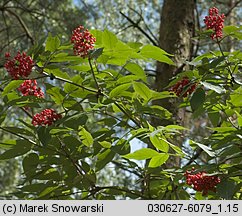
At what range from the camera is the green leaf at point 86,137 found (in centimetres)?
148

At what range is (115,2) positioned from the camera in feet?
22.7

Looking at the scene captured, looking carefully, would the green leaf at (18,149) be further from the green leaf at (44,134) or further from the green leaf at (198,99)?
the green leaf at (198,99)

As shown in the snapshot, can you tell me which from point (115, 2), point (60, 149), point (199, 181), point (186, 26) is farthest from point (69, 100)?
point (115, 2)

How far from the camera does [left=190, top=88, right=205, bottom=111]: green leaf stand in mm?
1430

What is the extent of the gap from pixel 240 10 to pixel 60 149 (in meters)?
5.59

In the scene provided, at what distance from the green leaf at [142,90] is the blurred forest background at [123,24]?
0.69 feet

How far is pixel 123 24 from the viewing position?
6.07m

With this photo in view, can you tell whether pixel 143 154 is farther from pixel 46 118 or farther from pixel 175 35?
pixel 175 35

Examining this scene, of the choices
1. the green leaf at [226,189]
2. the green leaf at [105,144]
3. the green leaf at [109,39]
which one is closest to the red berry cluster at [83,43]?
the green leaf at [109,39]

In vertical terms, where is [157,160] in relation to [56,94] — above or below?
below

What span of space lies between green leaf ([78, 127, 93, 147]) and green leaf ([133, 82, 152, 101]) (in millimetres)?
191

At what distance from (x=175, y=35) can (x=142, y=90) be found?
45.2 inches

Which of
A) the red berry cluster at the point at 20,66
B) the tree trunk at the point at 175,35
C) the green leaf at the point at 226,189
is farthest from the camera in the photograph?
the tree trunk at the point at 175,35

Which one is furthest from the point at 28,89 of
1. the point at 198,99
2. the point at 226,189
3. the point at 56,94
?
the point at 226,189
